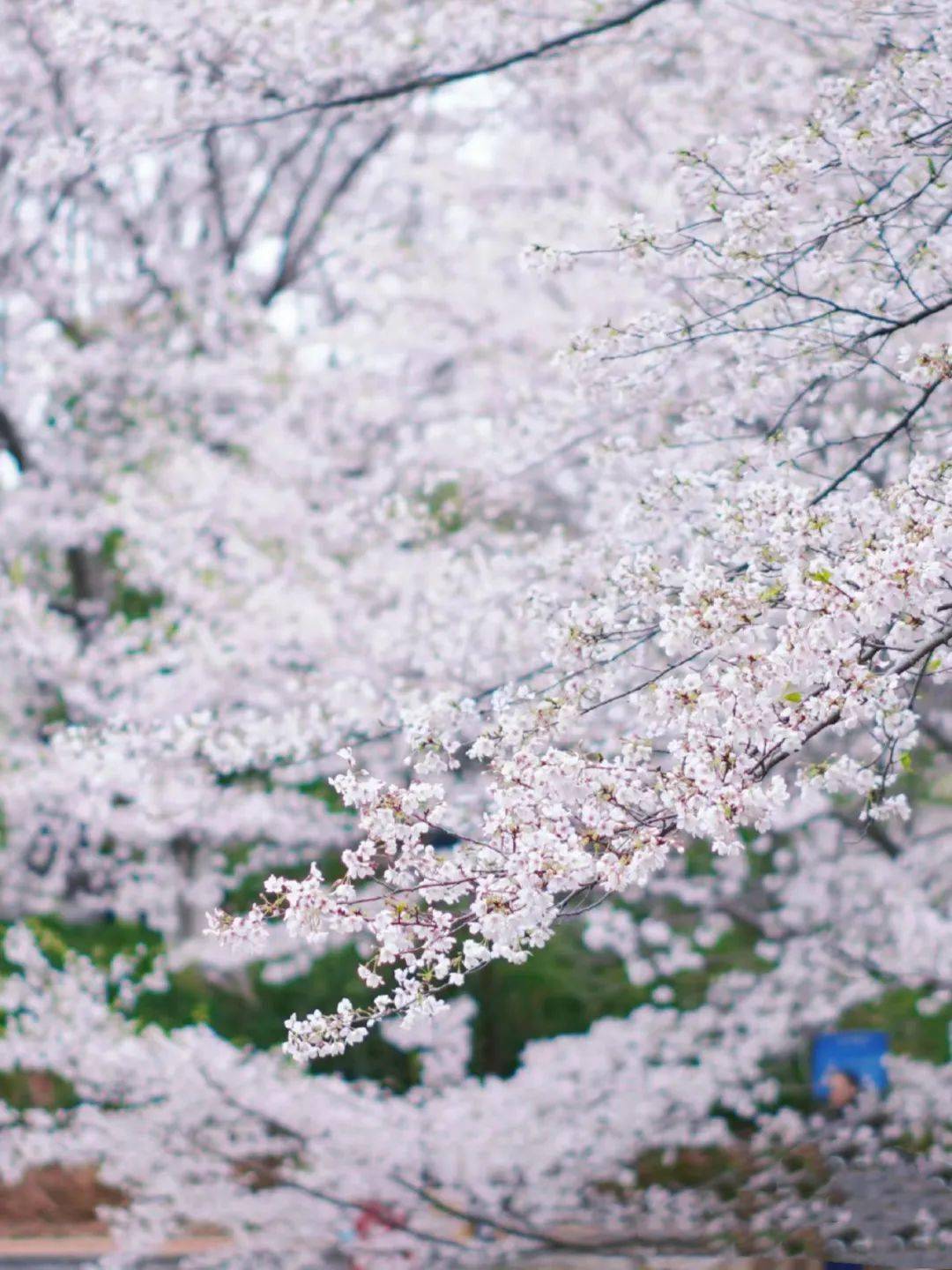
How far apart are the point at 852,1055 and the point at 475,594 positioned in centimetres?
508

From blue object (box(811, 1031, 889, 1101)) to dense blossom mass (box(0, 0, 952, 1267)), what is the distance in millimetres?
370

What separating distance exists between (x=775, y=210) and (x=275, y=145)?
11910mm

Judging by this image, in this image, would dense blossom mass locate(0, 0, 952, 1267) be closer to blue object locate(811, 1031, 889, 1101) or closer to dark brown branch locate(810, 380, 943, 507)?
dark brown branch locate(810, 380, 943, 507)

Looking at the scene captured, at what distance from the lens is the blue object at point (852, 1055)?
9.82m

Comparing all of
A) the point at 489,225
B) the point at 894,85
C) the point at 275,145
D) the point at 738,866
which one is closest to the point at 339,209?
the point at 275,145

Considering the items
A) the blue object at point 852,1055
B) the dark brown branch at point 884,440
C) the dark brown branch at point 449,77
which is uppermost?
the dark brown branch at point 449,77

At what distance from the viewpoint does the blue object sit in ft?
32.2

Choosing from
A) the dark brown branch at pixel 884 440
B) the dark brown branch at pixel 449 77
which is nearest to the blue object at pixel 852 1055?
the dark brown branch at pixel 884 440

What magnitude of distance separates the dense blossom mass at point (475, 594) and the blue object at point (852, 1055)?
37 centimetres

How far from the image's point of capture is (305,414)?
1215cm

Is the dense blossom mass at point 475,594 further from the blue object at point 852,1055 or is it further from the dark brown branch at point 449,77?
the blue object at point 852,1055

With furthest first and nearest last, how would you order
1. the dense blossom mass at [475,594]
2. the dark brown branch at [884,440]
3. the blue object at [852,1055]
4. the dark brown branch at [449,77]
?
the blue object at [852,1055]
the dark brown branch at [449,77]
the dark brown branch at [884,440]
the dense blossom mass at [475,594]

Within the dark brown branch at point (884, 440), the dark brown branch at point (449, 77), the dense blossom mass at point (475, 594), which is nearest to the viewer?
the dense blossom mass at point (475, 594)

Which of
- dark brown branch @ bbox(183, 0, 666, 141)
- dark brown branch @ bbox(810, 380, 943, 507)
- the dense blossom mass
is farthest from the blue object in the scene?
dark brown branch @ bbox(183, 0, 666, 141)
